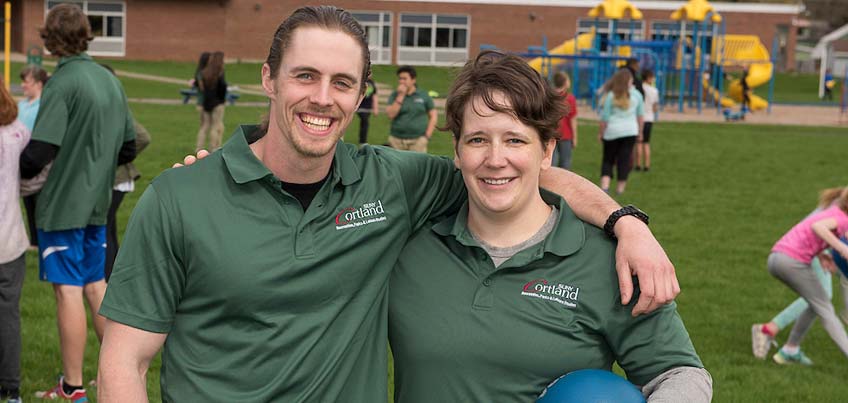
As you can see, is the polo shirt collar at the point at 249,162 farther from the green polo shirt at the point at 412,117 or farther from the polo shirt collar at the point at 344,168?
the green polo shirt at the point at 412,117

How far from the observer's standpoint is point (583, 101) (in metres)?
43.0

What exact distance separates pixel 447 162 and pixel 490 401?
0.89m

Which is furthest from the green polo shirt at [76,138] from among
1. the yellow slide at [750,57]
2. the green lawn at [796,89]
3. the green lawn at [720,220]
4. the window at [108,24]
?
the window at [108,24]

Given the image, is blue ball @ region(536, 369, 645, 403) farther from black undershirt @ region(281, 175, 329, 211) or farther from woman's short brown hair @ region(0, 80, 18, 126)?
woman's short brown hair @ region(0, 80, 18, 126)

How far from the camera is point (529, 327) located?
10.3 feet

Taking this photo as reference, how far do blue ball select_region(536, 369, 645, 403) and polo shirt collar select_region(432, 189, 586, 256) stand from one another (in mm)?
372

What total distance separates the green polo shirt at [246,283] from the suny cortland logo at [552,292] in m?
0.48

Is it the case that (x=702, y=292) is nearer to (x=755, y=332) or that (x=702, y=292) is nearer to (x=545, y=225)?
(x=755, y=332)

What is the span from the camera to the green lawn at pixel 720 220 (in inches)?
309

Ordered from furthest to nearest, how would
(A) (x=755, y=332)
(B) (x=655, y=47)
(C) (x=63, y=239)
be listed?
(B) (x=655, y=47) < (A) (x=755, y=332) < (C) (x=63, y=239)

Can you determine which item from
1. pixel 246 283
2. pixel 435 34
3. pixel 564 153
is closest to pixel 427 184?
pixel 246 283

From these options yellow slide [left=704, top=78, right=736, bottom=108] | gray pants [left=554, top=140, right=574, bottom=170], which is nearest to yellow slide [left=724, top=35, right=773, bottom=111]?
yellow slide [left=704, top=78, right=736, bottom=108]

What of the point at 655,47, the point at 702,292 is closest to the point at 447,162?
the point at 702,292

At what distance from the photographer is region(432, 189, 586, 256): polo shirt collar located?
321 centimetres
